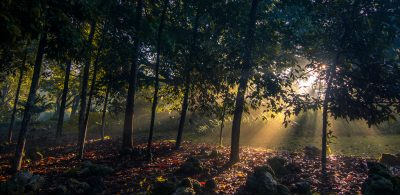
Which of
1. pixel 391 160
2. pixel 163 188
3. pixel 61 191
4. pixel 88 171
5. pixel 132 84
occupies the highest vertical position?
pixel 132 84

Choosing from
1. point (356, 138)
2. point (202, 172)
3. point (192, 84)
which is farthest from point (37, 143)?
point (356, 138)

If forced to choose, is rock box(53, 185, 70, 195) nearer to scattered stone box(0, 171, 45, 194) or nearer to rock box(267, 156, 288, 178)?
scattered stone box(0, 171, 45, 194)

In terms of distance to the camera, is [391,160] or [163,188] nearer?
[163,188]

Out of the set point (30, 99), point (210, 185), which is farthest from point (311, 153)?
point (30, 99)

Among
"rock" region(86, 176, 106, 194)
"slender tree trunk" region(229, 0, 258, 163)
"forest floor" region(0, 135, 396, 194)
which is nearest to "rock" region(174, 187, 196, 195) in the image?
"forest floor" region(0, 135, 396, 194)

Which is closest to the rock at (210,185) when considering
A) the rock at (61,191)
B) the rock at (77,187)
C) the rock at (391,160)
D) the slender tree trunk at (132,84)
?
the rock at (77,187)

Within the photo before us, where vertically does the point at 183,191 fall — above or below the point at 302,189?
below

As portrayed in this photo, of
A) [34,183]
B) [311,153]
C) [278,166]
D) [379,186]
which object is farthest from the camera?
[311,153]

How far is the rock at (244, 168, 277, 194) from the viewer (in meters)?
9.44

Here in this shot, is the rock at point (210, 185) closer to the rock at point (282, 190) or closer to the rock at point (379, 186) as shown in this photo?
the rock at point (282, 190)

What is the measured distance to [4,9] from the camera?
26.9 feet

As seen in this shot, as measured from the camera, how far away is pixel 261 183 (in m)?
9.66

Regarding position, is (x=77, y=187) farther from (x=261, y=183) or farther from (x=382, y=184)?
(x=382, y=184)

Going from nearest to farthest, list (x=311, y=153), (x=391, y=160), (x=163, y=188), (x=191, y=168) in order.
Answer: (x=163, y=188)
(x=191, y=168)
(x=391, y=160)
(x=311, y=153)
